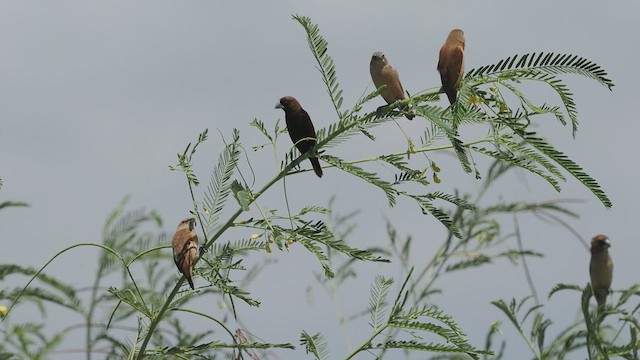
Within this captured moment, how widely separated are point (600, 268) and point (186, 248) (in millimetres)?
4976

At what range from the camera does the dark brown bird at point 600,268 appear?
24.5 feet

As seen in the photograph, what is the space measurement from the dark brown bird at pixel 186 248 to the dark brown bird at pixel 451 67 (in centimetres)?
92

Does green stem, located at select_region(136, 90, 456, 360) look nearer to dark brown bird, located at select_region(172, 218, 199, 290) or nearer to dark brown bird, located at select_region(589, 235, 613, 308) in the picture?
dark brown bird, located at select_region(172, 218, 199, 290)

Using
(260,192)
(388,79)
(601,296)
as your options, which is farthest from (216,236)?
(601,296)

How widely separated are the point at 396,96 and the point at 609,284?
3.86 meters

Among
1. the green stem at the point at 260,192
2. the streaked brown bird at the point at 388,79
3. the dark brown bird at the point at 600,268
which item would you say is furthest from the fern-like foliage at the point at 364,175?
the dark brown bird at the point at 600,268

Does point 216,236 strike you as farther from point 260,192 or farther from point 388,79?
point 388,79

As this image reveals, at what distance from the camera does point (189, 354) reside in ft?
11.5

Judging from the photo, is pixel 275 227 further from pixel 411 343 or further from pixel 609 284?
pixel 609 284

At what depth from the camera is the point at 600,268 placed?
790cm

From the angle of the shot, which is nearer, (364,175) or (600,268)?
(364,175)

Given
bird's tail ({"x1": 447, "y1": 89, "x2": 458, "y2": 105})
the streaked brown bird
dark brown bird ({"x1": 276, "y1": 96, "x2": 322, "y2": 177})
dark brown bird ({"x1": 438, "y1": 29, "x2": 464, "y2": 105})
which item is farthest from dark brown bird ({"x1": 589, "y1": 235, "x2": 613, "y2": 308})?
bird's tail ({"x1": 447, "y1": 89, "x2": 458, "y2": 105})

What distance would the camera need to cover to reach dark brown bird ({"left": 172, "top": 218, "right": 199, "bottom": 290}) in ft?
11.3

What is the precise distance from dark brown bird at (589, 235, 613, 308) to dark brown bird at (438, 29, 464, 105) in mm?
3820
